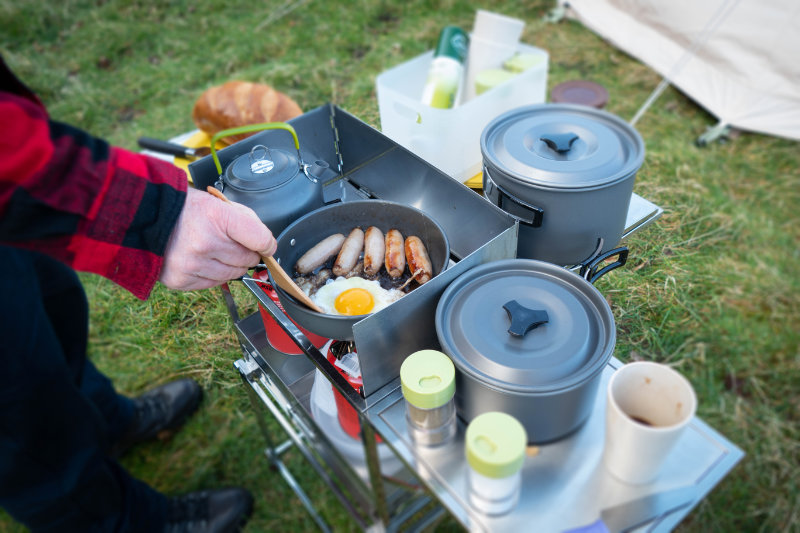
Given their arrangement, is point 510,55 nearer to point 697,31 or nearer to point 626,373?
point 626,373

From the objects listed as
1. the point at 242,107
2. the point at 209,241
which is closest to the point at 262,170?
the point at 209,241

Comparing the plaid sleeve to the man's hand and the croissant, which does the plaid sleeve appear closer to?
the man's hand

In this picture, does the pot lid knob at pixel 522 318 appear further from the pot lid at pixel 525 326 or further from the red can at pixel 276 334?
the red can at pixel 276 334

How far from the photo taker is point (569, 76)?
476 centimetres

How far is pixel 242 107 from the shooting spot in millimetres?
2959

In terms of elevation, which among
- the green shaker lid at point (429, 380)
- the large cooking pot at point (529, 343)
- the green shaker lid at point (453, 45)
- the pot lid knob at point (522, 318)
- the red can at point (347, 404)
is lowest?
the red can at point (347, 404)

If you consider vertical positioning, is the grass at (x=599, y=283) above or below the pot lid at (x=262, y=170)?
below

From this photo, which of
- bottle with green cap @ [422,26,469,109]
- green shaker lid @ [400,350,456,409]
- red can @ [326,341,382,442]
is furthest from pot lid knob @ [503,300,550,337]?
bottle with green cap @ [422,26,469,109]

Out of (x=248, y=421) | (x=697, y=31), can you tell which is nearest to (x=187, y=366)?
(x=248, y=421)

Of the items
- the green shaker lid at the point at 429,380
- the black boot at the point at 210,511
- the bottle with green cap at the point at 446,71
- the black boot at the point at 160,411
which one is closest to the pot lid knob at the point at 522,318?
the green shaker lid at the point at 429,380

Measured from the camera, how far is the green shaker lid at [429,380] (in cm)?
114

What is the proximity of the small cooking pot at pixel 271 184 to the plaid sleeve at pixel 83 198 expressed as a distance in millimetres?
315

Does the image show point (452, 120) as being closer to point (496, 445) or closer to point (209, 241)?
point (209, 241)

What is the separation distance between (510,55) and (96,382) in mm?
2501
